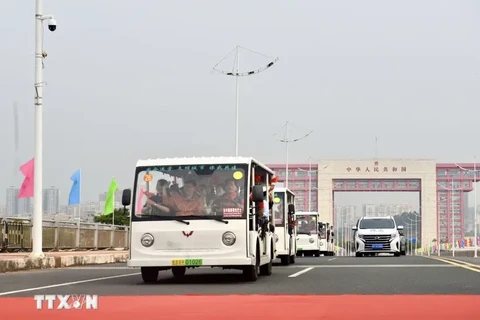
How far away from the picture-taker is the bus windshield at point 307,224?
45.5 metres

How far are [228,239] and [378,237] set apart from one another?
3050cm

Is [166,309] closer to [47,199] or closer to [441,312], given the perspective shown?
[441,312]

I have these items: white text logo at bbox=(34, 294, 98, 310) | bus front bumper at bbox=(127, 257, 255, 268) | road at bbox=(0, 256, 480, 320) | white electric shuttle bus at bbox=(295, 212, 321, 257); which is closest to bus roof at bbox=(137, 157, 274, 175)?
bus front bumper at bbox=(127, 257, 255, 268)

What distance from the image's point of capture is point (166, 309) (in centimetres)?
966

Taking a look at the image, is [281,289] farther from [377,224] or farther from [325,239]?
[325,239]

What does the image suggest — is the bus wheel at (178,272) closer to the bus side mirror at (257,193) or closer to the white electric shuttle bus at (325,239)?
the bus side mirror at (257,193)

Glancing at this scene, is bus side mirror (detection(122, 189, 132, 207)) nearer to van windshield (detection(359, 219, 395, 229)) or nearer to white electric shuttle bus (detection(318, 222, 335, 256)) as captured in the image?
van windshield (detection(359, 219, 395, 229))

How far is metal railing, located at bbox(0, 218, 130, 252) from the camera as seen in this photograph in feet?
93.3

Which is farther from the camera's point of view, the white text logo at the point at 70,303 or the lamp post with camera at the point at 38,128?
the lamp post with camera at the point at 38,128

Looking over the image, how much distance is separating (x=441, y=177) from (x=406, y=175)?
34.3 feet

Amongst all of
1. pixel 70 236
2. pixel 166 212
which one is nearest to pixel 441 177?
pixel 70 236

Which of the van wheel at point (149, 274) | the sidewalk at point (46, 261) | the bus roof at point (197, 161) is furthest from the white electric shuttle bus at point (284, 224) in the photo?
the van wheel at point (149, 274)

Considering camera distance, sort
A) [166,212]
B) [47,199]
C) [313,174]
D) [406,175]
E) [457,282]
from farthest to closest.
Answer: [313,174], [406,175], [47,199], [166,212], [457,282]

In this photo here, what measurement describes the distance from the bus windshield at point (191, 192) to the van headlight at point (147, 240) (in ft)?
1.12
